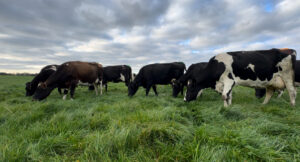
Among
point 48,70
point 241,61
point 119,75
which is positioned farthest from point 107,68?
point 241,61

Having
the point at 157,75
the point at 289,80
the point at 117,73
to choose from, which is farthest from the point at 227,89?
the point at 117,73

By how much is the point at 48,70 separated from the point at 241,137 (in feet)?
32.8

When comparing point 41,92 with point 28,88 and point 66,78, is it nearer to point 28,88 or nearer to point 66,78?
point 66,78

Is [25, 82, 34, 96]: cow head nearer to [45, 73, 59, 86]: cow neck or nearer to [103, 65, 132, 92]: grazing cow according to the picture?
[45, 73, 59, 86]: cow neck

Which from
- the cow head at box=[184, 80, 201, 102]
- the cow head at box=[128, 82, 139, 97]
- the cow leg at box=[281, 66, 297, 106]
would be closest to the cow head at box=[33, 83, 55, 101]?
the cow head at box=[128, 82, 139, 97]

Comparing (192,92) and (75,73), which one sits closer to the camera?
(192,92)

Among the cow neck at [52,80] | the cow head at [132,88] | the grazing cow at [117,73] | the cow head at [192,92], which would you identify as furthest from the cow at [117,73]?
the cow head at [192,92]

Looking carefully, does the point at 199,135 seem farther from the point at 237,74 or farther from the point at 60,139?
the point at 237,74

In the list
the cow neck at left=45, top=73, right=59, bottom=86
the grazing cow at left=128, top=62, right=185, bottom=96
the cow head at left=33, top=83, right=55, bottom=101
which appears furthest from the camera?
the grazing cow at left=128, top=62, right=185, bottom=96

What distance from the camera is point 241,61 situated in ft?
15.0

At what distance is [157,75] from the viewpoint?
27.6ft

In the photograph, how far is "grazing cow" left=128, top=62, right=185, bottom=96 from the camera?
8391mm

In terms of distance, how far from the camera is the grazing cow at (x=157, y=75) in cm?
839

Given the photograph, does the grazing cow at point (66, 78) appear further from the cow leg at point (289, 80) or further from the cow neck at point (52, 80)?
the cow leg at point (289, 80)
